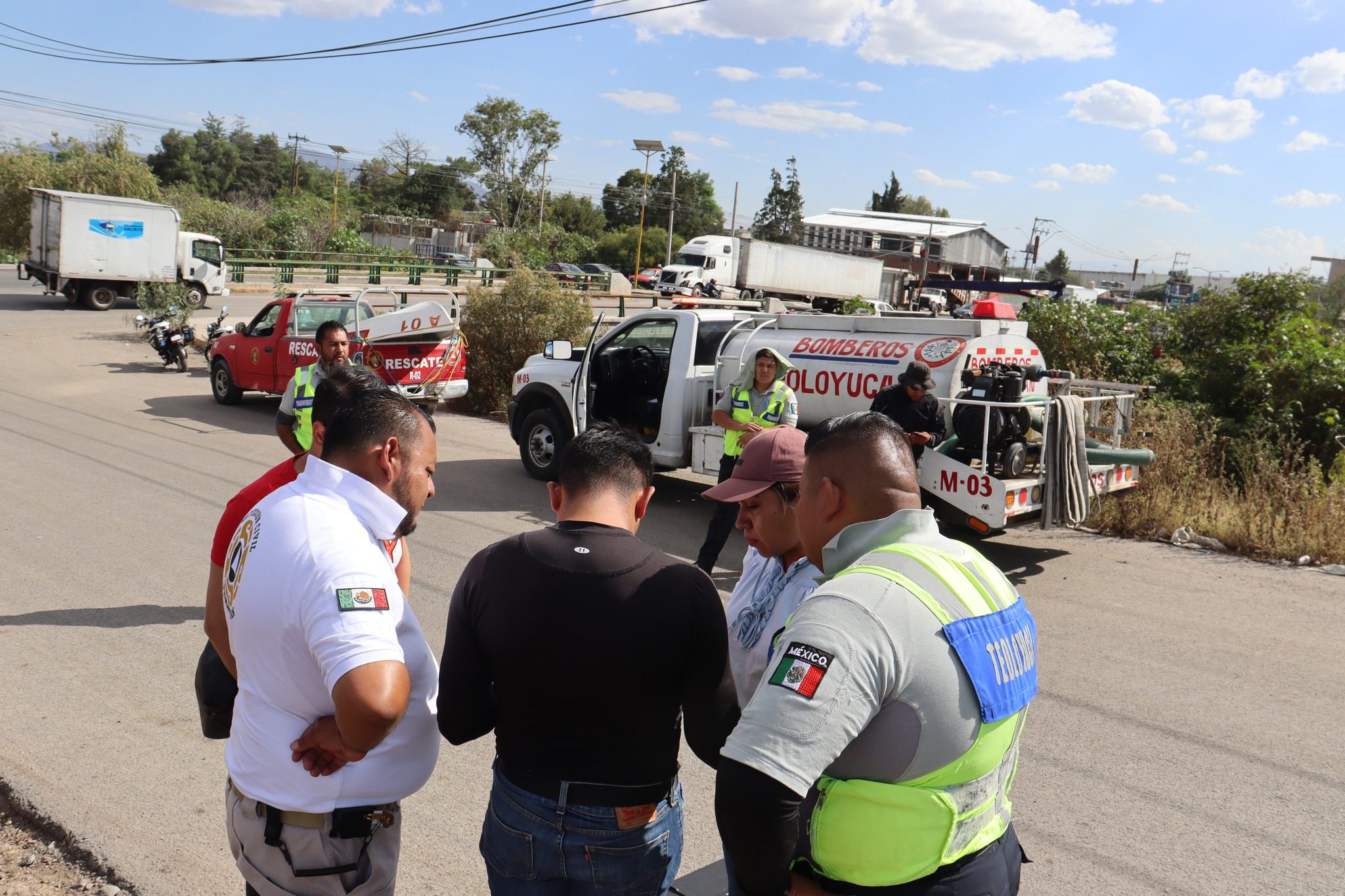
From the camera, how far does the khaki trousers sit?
218 cm

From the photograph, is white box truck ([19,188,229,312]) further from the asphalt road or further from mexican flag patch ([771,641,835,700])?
mexican flag patch ([771,641,835,700])

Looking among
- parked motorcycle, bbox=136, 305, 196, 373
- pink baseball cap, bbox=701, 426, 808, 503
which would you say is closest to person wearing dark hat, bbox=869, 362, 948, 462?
pink baseball cap, bbox=701, 426, 808, 503

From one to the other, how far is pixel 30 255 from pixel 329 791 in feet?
108

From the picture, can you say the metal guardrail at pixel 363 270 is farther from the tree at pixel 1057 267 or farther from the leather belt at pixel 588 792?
the tree at pixel 1057 267

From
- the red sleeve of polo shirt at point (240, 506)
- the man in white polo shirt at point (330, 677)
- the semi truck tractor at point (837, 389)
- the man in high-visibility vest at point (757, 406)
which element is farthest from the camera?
the man in high-visibility vest at point (757, 406)

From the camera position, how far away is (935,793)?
1782 millimetres

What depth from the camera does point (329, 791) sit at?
7.04 feet

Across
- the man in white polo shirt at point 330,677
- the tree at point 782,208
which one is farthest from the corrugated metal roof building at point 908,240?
the man in white polo shirt at point 330,677

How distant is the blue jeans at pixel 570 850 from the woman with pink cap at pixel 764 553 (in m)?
0.40

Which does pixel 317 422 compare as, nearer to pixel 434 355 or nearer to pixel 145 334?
pixel 434 355

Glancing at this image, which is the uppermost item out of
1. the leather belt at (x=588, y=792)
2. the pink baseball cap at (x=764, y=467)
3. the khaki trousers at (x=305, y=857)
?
the pink baseball cap at (x=764, y=467)

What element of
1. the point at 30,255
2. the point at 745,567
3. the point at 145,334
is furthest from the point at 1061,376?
the point at 30,255

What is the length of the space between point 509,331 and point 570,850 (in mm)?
14536

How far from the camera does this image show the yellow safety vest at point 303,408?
5.60 meters
